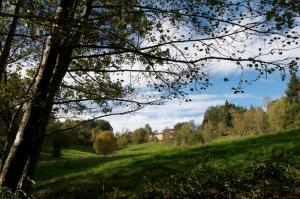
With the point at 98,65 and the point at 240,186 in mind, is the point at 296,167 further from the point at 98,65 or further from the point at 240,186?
the point at 98,65

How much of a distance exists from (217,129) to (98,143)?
187ft

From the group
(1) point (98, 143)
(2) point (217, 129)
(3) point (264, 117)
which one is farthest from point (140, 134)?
(1) point (98, 143)

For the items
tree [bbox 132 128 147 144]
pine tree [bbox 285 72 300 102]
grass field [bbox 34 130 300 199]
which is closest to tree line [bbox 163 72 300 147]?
pine tree [bbox 285 72 300 102]

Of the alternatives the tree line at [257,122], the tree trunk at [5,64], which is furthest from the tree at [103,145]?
the tree trunk at [5,64]

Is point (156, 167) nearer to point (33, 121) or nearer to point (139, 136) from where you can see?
point (33, 121)

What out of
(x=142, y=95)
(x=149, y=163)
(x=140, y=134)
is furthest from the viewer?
(x=140, y=134)

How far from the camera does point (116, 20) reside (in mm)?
10055

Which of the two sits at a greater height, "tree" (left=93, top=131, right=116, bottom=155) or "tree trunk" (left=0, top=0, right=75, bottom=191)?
"tree" (left=93, top=131, right=116, bottom=155)

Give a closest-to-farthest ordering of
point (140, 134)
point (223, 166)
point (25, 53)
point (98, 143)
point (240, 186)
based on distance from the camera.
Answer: point (240, 186) → point (25, 53) → point (223, 166) → point (98, 143) → point (140, 134)

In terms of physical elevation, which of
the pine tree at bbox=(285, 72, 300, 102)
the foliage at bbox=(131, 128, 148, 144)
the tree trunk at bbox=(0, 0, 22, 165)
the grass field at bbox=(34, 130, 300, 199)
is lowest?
the grass field at bbox=(34, 130, 300, 199)

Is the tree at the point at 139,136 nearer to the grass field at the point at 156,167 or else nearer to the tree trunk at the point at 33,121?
the grass field at the point at 156,167

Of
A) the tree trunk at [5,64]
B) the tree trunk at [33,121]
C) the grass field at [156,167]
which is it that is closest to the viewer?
the tree trunk at [33,121]

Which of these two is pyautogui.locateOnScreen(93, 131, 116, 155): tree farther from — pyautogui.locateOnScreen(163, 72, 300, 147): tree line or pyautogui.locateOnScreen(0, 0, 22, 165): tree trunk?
pyautogui.locateOnScreen(0, 0, 22, 165): tree trunk

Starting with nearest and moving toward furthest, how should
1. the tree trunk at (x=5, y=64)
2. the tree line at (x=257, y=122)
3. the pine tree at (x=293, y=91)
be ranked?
the tree trunk at (x=5, y=64) → the tree line at (x=257, y=122) → the pine tree at (x=293, y=91)
